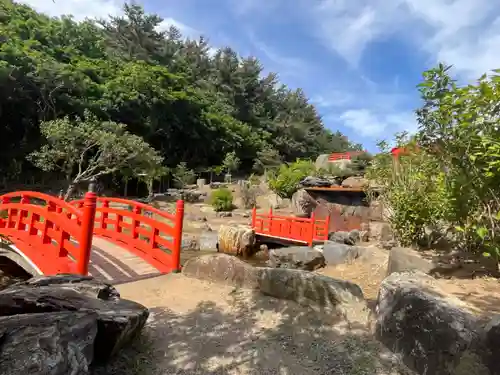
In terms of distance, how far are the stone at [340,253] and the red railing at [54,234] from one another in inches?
222

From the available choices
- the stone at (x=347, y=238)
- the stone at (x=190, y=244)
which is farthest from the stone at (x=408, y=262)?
the stone at (x=190, y=244)

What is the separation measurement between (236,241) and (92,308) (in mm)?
8768

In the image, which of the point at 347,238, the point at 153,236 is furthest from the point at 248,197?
the point at 153,236

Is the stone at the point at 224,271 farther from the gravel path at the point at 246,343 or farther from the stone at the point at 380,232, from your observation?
the stone at the point at 380,232

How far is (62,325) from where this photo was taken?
1.77 m

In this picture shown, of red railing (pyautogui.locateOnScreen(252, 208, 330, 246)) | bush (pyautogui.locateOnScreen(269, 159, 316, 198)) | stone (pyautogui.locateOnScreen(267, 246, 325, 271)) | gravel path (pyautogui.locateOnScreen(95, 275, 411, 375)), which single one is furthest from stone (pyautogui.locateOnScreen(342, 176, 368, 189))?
gravel path (pyautogui.locateOnScreen(95, 275, 411, 375))

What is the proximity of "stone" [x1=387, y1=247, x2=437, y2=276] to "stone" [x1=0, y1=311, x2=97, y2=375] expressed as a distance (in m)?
3.86

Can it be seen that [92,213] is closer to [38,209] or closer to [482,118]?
[38,209]

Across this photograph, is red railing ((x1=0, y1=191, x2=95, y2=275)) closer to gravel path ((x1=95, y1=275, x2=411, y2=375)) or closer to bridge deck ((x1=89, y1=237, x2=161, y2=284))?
bridge deck ((x1=89, y1=237, x2=161, y2=284))

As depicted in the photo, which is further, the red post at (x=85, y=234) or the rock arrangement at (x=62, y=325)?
the red post at (x=85, y=234)

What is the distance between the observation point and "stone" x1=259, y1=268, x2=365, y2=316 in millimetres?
2916

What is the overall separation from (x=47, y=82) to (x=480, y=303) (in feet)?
60.6

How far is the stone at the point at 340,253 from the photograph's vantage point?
750cm

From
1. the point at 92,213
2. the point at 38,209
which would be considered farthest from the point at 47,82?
the point at 92,213
